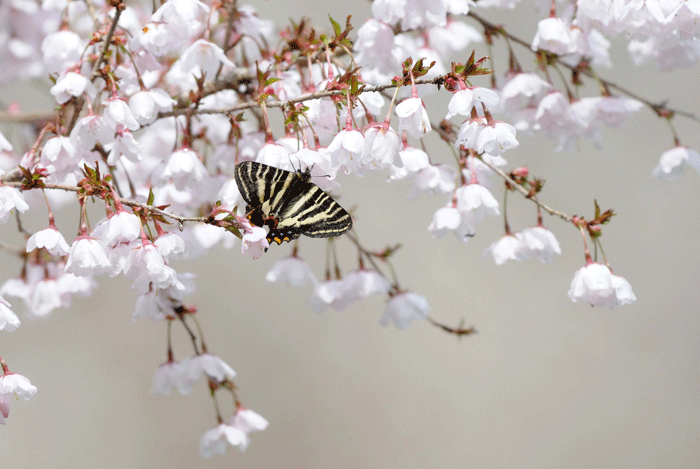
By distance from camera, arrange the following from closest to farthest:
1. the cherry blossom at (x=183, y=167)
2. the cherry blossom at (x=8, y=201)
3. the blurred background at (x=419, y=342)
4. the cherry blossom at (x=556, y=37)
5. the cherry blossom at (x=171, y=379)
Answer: the cherry blossom at (x=8, y=201), the cherry blossom at (x=183, y=167), the cherry blossom at (x=556, y=37), the cherry blossom at (x=171, y=379), the blurred background at (x=419, y=342)

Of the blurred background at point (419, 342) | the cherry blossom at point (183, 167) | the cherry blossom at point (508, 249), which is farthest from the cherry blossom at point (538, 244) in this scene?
the blurred background at point (419, 342)

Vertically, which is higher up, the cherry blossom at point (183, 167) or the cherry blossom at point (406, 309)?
the cherry blossom at point (183, 167)

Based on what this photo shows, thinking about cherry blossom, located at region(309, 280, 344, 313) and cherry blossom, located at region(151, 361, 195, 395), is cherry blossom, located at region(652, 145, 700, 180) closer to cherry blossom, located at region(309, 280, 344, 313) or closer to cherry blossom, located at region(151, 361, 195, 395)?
cherry blossom, located at region(309, 280, 344, 313)

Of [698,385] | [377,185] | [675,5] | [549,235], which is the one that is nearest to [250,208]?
[549,235]

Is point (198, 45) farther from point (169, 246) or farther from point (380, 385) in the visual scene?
point (380, 385)

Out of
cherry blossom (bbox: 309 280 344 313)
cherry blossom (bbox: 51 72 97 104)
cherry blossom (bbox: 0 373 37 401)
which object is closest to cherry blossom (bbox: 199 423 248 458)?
cherry blossom (bbox: 309 280 344 313)

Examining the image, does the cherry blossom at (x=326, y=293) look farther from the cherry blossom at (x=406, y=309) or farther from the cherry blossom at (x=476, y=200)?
the cherry blossom at (x=476, y=200)

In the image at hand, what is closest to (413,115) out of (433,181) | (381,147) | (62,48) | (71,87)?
(381,147)
